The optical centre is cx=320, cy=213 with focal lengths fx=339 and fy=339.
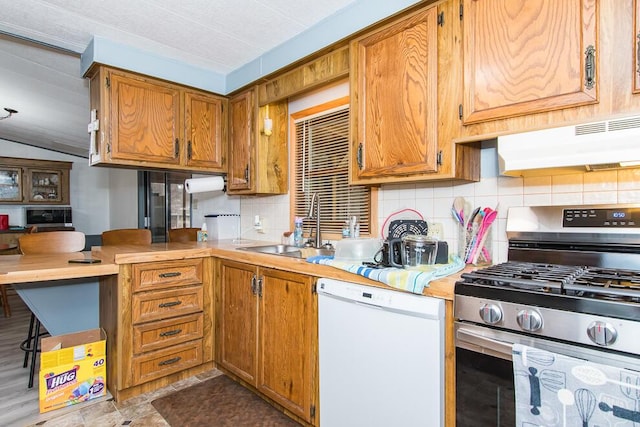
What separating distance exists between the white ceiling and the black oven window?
1949 millimetres

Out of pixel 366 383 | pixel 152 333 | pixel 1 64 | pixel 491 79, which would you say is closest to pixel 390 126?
pixel 491 79

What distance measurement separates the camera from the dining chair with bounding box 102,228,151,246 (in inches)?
120

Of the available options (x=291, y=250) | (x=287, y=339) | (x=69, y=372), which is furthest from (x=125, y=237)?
(x=287, y=339)

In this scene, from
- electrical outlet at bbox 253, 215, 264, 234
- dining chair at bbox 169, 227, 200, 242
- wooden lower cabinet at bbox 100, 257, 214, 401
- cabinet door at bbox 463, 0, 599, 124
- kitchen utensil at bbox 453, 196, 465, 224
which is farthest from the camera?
dining chair at bbox 169, 227, 200, 242

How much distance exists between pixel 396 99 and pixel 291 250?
1.43 m

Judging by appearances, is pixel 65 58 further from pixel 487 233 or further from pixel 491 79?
pixel 487 233

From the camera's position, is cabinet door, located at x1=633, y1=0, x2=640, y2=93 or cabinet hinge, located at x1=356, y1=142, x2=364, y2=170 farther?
cabinet hinge, located at x1=356, y1=142, x2=364, y2=170

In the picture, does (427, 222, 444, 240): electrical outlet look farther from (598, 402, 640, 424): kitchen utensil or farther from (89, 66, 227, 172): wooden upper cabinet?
(89, 66, 227, 172): wooden upper cabinet

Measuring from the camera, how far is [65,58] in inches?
109

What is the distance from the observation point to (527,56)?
1340mm

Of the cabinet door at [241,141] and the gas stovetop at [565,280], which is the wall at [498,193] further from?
the cabinet door at [241,141]

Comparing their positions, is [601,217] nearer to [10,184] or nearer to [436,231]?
[436,231]

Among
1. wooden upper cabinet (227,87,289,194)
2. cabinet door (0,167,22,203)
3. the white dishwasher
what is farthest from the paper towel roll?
cabinet door (0,167,22,203)

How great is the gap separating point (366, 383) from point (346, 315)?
29 centimetres
